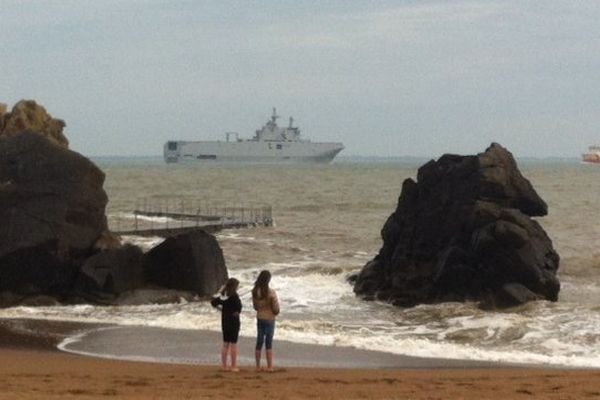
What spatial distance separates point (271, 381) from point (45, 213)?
13.9 meters

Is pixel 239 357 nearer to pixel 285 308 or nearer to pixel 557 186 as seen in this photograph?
→ pixel 285 308

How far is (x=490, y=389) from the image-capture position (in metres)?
15.7

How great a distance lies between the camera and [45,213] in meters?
28.9

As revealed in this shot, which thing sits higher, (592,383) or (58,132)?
(58,132)

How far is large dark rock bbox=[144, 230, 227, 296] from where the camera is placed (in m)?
29.4

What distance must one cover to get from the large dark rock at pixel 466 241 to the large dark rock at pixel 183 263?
15.0ft

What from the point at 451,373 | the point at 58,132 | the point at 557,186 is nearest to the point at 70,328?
the point at 451,373

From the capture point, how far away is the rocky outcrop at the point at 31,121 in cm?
5796

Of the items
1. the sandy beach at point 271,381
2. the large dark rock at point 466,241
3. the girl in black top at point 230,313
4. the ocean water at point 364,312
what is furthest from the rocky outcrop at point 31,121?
the girl in black top at point 230,313

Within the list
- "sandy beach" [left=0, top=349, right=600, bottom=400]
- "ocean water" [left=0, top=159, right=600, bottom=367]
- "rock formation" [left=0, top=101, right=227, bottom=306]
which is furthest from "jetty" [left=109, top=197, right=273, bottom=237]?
"sandy beach" [left=0, top=349, right=600, bottom=400]

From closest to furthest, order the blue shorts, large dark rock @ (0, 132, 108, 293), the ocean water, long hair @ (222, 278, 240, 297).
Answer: long hair @ (222, 278, 240, 297), the blue shorts, the ocean water, large dark rock @ (0, 132, 108, 293)

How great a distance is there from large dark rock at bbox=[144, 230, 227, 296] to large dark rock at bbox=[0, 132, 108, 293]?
167 centimetres

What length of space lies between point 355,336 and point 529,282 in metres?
6.45

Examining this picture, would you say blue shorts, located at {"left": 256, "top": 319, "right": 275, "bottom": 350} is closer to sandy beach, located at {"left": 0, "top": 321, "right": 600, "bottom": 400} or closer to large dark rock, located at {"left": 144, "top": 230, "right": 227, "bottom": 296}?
sandy beach, located at {"left": 0, "top": 321, "right": 600, "bottom": 400}
